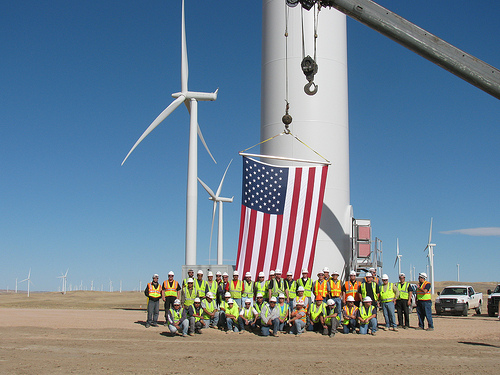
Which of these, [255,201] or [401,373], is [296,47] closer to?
[255,201]

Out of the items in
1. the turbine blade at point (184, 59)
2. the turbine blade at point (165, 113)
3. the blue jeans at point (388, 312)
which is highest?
the turbine blade at point (184, 59)

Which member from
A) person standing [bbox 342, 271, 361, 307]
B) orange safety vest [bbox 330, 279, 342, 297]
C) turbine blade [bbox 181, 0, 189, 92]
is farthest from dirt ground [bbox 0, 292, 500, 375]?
turbine blade [bbox 181, 0, 189, 92]

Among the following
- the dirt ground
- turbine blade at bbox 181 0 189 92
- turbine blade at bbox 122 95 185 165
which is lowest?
the dirt ground

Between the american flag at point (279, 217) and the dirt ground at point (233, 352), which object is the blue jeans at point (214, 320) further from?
the american flag at point (279, 217)

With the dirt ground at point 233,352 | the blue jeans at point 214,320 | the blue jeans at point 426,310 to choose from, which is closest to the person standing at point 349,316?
the dirt ground at point 233,352

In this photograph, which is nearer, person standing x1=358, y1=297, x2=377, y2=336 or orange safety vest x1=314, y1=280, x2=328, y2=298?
person standing x1=358, y1=297, x2=377, y2=336

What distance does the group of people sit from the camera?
1658 cm

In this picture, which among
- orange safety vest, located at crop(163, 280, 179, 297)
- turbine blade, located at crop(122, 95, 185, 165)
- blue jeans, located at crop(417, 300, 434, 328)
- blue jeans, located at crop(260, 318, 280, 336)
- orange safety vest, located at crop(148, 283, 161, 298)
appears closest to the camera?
blue jeans, located at crop(260, 318, 280, 336)

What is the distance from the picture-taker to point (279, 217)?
19.3 m

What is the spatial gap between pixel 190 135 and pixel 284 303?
14796 mm

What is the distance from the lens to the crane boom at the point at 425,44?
9164mm

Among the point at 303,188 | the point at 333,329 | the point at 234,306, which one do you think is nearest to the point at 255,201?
the point at 303,188

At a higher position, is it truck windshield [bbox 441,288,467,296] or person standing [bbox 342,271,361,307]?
person standing [bbox 342,271,361,307]

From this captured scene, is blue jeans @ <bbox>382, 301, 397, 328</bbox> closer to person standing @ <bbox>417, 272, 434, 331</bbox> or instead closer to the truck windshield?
person standing @ <bbox>417, 272, 434, 331</bbox>
